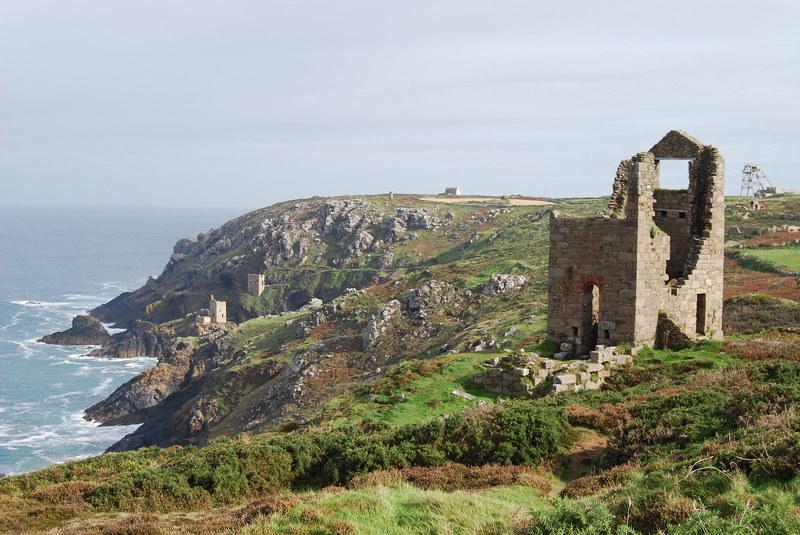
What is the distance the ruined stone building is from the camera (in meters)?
20.2

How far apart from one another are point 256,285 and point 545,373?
89.8 meters

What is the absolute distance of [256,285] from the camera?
345ft

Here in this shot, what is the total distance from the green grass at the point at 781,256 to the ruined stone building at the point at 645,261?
79.0 ft

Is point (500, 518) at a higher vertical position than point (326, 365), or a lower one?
higher

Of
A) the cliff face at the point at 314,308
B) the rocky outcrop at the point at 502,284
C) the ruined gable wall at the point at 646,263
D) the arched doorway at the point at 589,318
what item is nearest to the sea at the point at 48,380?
the cliff face at the point at 314,308

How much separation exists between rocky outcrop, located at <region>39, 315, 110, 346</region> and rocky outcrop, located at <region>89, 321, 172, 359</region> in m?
3.04

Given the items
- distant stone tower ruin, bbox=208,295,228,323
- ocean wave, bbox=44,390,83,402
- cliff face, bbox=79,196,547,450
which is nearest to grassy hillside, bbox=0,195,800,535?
cliff face, bbox=79,196,547,450

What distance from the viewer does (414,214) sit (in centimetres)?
11600

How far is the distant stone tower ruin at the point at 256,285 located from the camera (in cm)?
10444

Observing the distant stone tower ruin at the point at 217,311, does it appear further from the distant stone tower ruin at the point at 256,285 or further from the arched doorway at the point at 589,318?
the arched doorway at the point at 589,318

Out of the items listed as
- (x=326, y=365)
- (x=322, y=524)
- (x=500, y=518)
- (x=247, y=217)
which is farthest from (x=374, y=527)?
(x=247, y=217)

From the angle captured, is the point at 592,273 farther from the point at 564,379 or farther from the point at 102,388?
the point at 102,388

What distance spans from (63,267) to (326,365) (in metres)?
168

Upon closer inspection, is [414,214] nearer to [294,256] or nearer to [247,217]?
[294,256]
